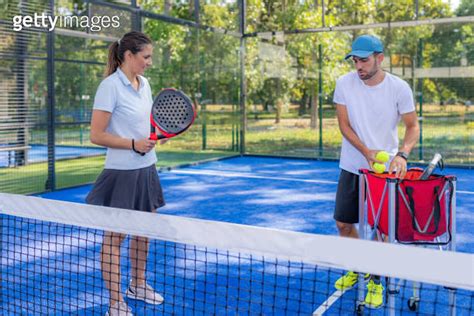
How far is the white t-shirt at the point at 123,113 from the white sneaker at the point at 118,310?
84cm

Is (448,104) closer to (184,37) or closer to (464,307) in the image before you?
(184,37)

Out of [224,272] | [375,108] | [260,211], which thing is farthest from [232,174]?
[375,108]

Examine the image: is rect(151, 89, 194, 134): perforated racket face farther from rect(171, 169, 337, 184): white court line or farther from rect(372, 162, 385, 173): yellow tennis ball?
rect(171, 169, 337, 184): white court line

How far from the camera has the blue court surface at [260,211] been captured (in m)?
3.74

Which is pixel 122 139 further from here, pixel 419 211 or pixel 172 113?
pixel 419 211

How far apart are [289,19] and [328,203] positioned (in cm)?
582

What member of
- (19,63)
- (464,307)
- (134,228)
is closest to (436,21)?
(19,63)

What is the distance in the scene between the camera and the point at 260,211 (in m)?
6.95

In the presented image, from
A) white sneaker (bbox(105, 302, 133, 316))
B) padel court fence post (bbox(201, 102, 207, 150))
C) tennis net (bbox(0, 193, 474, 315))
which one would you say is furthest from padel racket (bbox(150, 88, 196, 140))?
padel court fence post (bbox(201, 102, 207, 150))

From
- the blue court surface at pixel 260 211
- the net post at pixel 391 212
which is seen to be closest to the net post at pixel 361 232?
the blue court surface at pixel 260 211

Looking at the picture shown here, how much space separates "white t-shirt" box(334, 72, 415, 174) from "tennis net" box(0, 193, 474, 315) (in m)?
0.92

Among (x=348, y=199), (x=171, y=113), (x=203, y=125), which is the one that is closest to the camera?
(x=171, y=113)

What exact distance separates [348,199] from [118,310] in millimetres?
1691

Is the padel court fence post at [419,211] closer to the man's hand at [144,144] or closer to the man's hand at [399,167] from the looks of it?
the man's hand at [399,167]
